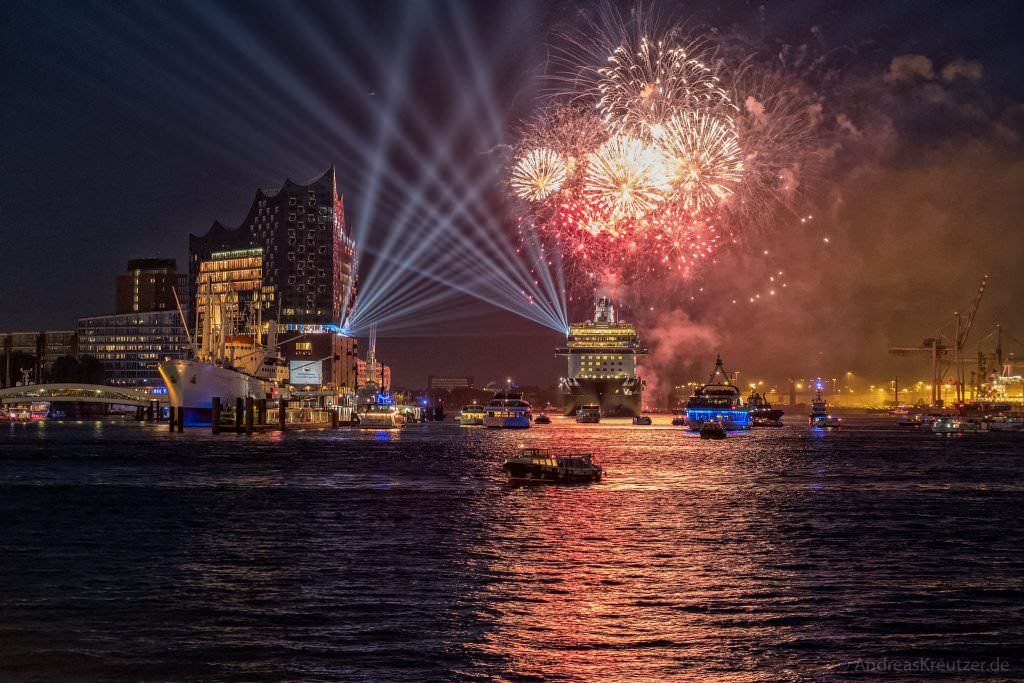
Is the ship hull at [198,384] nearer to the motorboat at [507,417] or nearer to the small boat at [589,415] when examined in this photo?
the motorboat at [507,417]

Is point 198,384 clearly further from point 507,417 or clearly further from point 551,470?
point 551,470

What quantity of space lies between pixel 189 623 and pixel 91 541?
1936 centimetres

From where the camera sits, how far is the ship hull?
173 meters

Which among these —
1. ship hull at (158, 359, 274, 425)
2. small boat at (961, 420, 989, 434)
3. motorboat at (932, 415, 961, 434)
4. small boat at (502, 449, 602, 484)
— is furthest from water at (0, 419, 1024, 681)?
small boat at (961, 420, 989, 434)

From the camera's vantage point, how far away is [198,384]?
176 meters

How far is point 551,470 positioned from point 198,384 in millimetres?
116239

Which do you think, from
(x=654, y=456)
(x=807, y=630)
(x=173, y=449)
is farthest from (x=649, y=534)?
(x=173, y=449)

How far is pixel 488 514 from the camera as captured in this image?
55156mm

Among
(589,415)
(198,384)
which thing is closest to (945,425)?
(589,415)

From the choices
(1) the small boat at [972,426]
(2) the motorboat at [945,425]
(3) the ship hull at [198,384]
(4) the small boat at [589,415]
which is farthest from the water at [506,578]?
(1) the small boat at [972,426]

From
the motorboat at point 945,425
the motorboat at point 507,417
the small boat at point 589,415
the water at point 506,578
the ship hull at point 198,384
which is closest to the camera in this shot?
the water at point 506,578

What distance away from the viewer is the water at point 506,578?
84.2ft

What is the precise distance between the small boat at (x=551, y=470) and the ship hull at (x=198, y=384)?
10636 centimetres

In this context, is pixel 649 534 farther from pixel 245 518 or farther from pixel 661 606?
pixel 245 518
